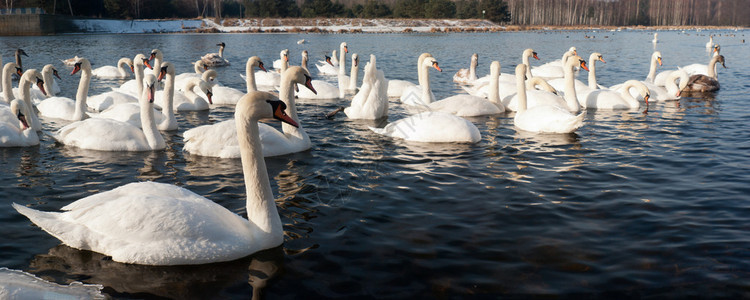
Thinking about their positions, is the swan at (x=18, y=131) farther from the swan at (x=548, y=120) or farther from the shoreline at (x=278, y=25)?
the shoreline at (x=278, y=25)

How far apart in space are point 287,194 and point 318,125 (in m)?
5.09

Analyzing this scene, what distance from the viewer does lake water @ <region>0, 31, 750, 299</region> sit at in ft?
15.9

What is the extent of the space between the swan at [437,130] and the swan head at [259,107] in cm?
483

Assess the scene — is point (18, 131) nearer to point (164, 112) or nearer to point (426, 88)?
point (164, 112)

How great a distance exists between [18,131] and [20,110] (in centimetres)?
38

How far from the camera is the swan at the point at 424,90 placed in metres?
13.7

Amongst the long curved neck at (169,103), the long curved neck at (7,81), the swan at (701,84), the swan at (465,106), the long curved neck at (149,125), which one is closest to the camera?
the long curved neck at (149,125)

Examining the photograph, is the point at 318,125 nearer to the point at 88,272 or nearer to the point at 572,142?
the point at 572,142

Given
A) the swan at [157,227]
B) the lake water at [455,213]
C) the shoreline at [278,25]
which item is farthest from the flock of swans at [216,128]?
the shoreline at [278,25]

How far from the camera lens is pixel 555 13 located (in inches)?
6658

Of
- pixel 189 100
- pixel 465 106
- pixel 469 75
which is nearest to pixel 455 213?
pixel 465 106

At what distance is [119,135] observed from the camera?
9203mm

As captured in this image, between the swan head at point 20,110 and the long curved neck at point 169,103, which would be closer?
the swan head at point 20,110

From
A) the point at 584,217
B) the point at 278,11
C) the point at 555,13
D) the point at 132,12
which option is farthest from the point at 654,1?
the point at 584,217
